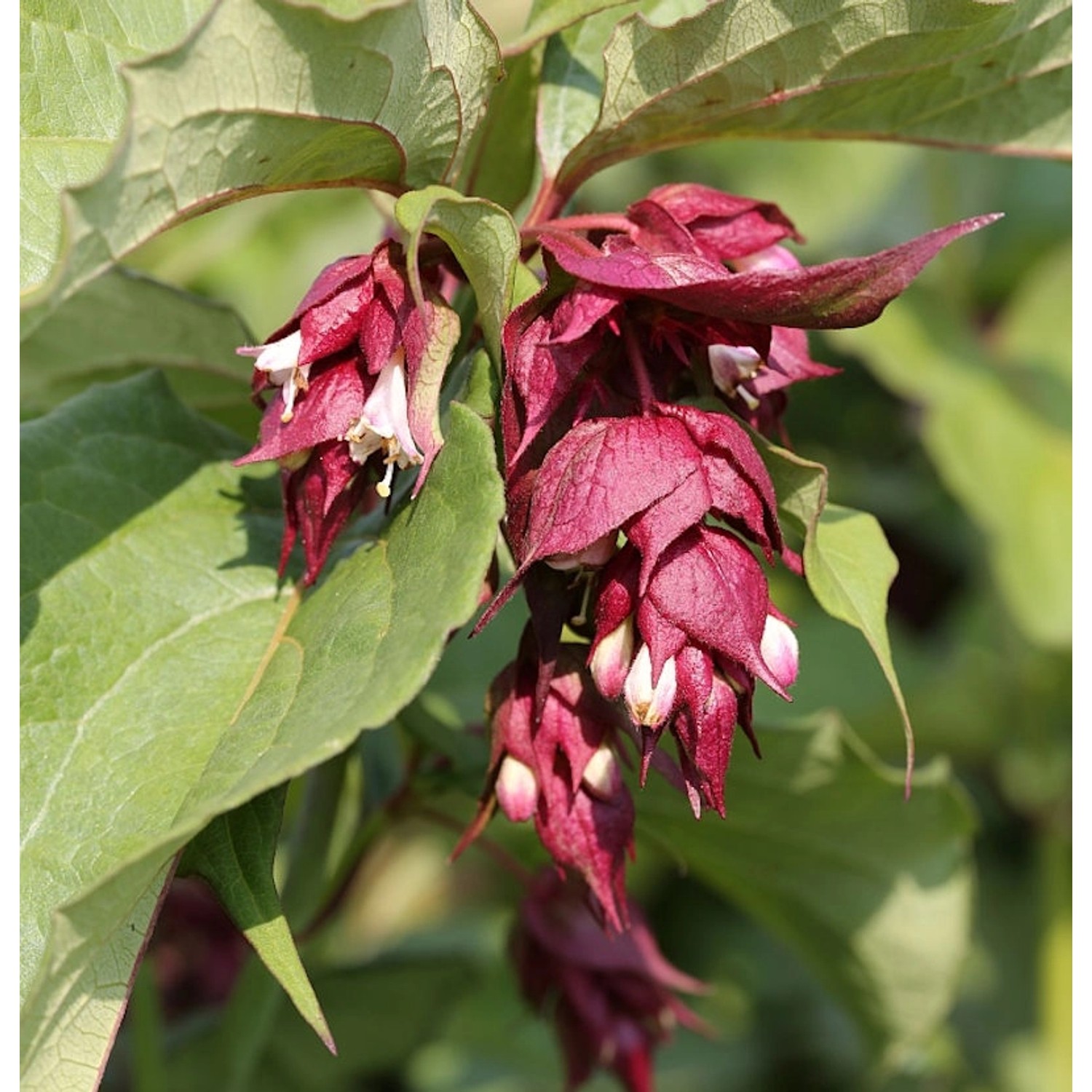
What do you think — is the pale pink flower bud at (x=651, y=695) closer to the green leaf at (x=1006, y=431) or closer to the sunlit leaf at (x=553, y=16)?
the sunlit leaf at (x=553, y=16)

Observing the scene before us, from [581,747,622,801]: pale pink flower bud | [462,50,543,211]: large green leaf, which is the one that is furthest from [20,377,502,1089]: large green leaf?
[462,50,543,211]: large green leaf

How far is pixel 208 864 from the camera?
1.09 meters

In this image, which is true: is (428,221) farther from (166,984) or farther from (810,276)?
(166,984)

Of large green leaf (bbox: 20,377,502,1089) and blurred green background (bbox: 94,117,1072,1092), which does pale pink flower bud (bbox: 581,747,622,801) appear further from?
blurred green background (bbox: 94,117,1072,1092)

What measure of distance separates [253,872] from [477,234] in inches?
18.6

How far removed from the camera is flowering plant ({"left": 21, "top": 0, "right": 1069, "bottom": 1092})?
1.00m

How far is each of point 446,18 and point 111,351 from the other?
74 cm

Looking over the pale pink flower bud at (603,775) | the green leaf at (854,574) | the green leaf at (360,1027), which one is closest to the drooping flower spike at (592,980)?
the green leaf at (360,1027)

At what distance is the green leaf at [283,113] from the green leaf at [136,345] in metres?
0.48

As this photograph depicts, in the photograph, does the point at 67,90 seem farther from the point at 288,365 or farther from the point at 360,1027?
the point at 360,1027

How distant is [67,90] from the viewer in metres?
1.13

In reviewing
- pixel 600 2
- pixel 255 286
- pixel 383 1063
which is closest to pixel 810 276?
pixel 600 2

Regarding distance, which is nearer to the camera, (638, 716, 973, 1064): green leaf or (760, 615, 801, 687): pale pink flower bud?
(760, 615, 801, 687): pale pink flower bud

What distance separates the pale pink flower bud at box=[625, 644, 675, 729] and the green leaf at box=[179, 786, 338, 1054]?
27 cm
